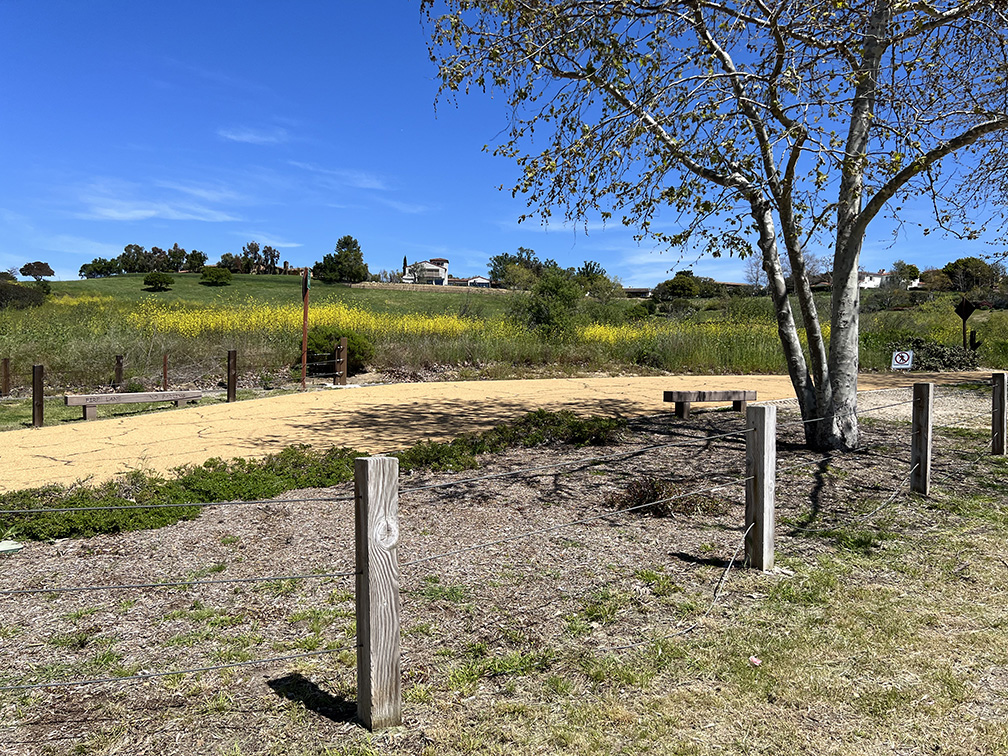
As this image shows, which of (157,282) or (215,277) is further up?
(215,277)

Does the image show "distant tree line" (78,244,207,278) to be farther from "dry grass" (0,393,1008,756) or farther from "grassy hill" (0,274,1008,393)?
"dry grass" (0,393,1008,756)

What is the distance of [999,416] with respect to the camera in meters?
8.28

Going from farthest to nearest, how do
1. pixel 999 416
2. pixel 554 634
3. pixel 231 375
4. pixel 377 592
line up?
pixel 231 375 < pixel 999 416 < pixel 554 634 < pixel 377 592

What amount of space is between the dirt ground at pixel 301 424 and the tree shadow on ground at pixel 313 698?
4.93 m

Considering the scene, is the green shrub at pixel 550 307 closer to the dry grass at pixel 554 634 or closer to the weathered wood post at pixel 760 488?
the dry grass at pixel 554 634

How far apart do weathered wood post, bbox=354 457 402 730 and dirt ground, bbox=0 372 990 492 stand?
552 centimetres

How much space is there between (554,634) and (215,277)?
5895cm

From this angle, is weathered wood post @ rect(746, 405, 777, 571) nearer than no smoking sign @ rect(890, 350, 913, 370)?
Yes

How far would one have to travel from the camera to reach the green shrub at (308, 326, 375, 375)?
56.5 feet

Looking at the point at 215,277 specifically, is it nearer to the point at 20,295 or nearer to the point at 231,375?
the point at 20,295

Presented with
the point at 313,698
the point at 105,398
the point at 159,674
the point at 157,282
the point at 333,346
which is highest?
the point at 157,282

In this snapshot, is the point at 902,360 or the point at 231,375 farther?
the point at 902,360

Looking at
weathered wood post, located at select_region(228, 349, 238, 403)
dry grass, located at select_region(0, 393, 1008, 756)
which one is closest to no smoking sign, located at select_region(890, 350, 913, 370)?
dry grass, located at select_region(0, 393, 1008, 756)

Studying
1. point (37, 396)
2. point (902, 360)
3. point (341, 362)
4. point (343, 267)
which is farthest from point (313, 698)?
point (343, 267)
